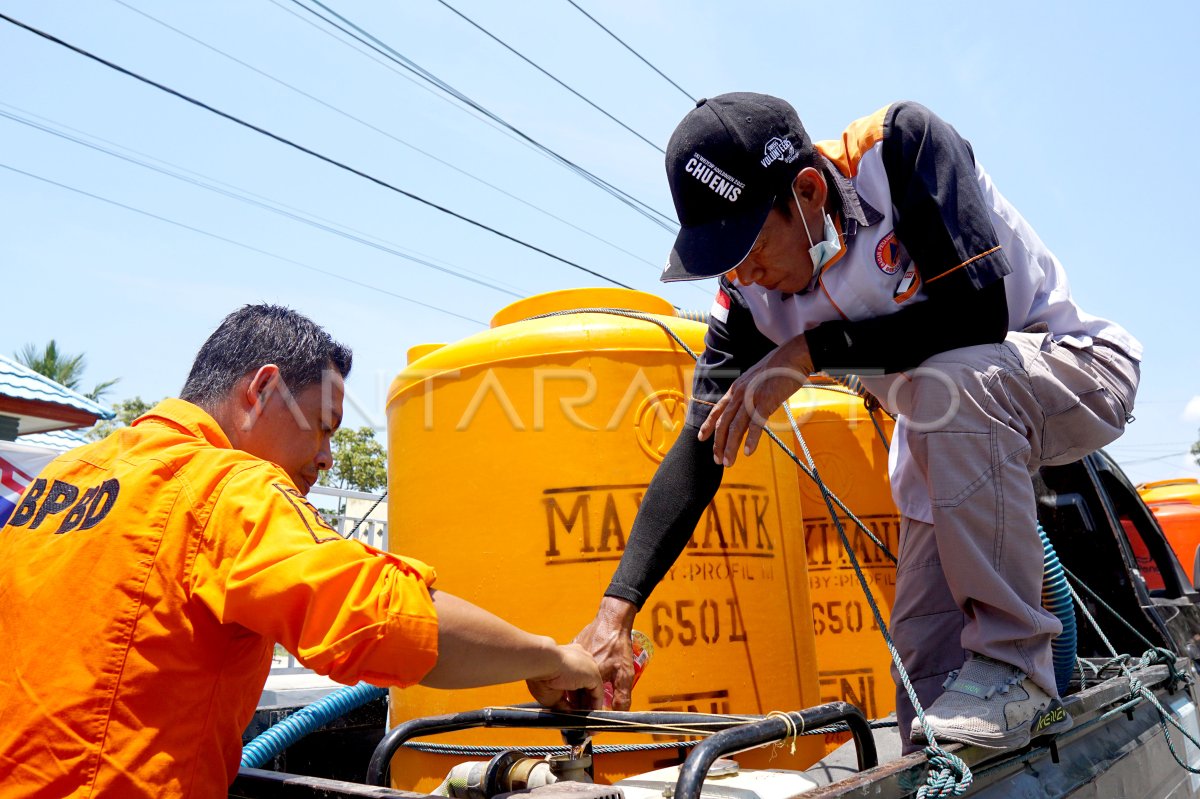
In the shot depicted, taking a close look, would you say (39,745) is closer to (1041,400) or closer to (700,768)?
(700,768)

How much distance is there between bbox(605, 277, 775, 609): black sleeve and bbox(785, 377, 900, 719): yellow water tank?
1618 mm

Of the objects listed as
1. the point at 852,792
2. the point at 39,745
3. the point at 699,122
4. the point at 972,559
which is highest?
the point at 699,122

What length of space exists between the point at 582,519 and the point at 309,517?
1.39m

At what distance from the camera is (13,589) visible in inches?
63.9

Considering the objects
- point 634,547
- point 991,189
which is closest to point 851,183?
point 991,189

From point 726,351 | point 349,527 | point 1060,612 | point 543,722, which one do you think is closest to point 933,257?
point 726,351

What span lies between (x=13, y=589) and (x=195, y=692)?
38cm

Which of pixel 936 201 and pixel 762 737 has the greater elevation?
pixel 936 201

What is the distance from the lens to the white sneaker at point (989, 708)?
184cm

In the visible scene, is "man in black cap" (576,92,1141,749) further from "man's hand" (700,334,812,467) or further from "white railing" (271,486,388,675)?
"white railing" (271,486,388,675)

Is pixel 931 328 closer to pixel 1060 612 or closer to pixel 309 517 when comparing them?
pixel 1060 612

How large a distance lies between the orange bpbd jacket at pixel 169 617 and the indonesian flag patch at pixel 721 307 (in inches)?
55.0

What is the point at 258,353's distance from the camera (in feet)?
6.75

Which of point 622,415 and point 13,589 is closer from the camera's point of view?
point 13,589
